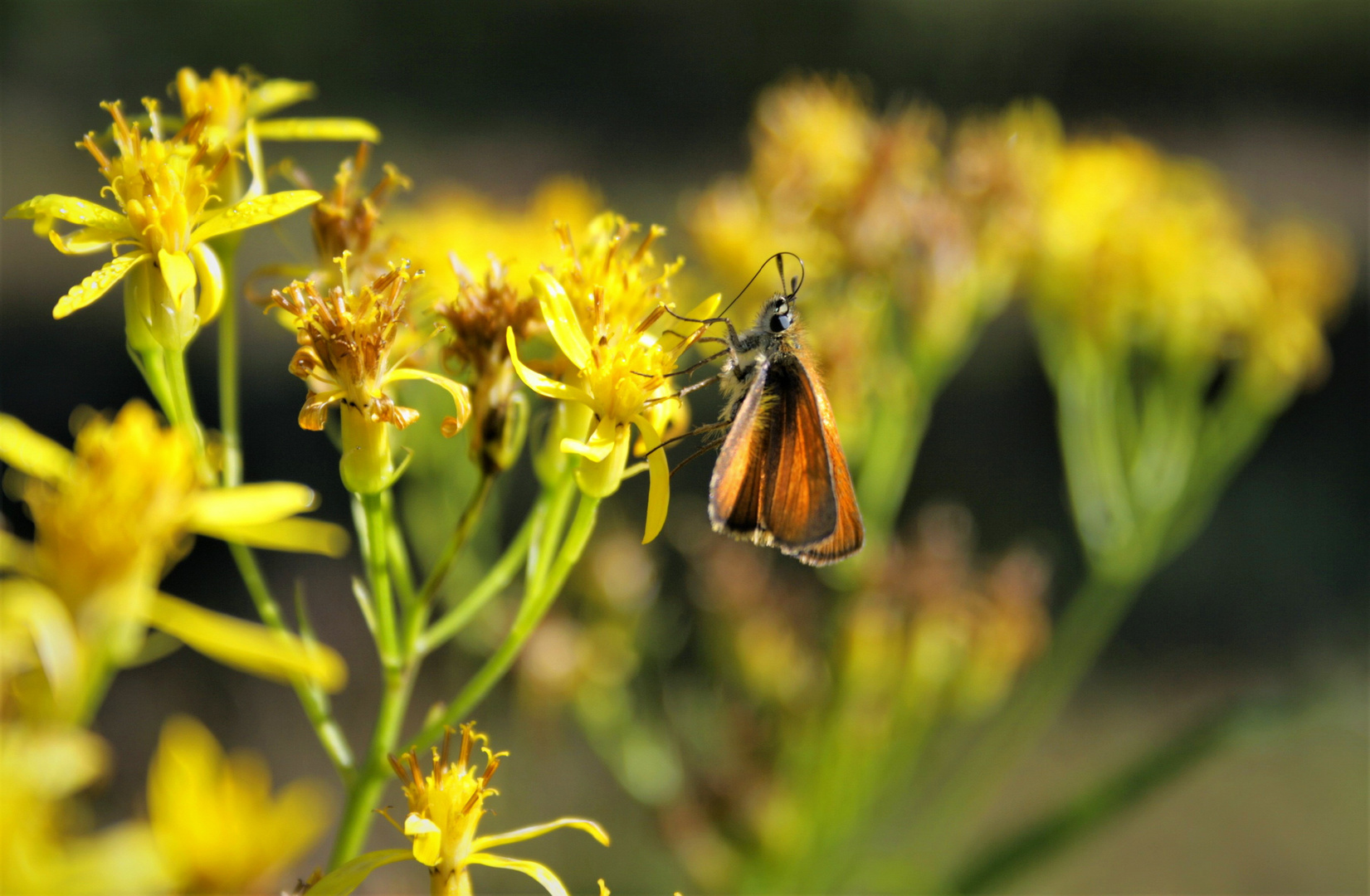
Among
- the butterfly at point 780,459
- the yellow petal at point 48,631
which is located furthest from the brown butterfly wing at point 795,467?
the yellow petal at point 48,631

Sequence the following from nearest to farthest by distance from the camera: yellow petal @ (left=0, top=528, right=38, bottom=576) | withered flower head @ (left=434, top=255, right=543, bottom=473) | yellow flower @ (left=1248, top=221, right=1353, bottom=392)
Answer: yellow petal @ (left=0, top=528, right=38, bottom=576)
withered flower head @ (left=434, top=255, right=543, bottom=473)
yellow flower @ (left=1248, top=221, right=1353, bottom=392)

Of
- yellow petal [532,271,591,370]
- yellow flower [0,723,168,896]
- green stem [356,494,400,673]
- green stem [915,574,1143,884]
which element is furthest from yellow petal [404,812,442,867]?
green stem [915,574,1143,884]

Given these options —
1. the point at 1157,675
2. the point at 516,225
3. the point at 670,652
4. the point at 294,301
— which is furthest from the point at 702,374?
the point at 1157,675

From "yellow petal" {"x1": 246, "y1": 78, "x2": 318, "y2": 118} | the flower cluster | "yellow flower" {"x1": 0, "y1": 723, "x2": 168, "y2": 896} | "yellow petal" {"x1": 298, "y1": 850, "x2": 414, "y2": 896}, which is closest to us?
"yellow flower" {"x1": 0, "y1": 723, "x2": 168, "y2": 896}

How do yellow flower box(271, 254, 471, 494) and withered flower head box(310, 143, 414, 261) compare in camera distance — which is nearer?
yellow flower box(271, 254, 471, 494)

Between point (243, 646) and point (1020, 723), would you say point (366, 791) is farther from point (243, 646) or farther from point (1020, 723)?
point (1020, 723)

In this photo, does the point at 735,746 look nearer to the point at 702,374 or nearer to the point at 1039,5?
the point at 702,374

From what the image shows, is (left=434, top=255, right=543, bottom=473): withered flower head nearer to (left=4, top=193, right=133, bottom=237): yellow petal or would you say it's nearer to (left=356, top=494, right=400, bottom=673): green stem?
(left=356, top=494, right=400, bottom=673): green stem
